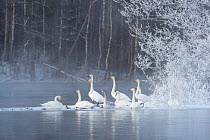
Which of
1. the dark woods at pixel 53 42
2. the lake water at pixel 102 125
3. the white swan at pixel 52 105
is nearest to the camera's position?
the lake water at pixel 102 125

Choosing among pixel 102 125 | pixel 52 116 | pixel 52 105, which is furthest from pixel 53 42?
pixel 102 125

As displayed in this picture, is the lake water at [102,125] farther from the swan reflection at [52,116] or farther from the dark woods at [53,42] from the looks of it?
the dark woods at [53,42]

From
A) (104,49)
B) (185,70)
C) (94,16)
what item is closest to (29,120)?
(185,70)

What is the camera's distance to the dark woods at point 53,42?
45.3 meters

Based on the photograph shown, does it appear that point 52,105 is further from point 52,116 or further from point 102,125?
point 102,125

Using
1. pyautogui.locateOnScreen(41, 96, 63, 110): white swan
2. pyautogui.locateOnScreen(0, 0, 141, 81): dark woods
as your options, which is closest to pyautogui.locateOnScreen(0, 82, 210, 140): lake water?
pyautogui.locateOnScreen(41, 96, 63, 110): white swan

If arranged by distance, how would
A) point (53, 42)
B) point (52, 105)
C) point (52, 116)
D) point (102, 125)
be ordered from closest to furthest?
1. point (102, 125)
2. point (52, 116)
3. point (52, 105)
4. point (53, 42)

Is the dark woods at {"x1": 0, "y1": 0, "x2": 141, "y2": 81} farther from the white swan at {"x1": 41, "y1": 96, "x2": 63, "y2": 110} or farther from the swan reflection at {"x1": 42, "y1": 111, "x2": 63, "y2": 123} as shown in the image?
the swan reflection at {"x1": 42, "y1": 111, "x2": 63, "y2": 123}

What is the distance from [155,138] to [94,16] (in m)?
46.0

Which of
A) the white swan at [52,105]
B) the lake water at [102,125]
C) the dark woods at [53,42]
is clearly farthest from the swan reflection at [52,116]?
the dark woods at [53,42]

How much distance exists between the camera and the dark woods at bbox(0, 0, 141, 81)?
45.3m

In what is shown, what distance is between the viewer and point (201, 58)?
23.1m

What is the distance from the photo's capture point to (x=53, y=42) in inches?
1984

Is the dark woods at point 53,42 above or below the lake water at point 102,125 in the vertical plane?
above
